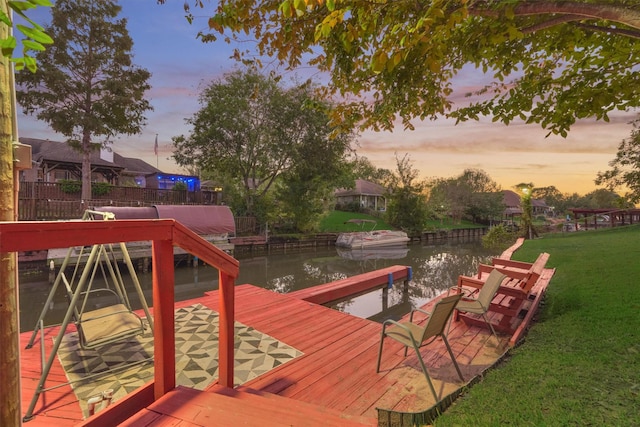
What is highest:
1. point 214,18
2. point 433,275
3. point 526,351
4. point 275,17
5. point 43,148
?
point 43,148

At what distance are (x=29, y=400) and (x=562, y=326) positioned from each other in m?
6.96

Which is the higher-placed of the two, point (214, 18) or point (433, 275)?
point (214, 18)

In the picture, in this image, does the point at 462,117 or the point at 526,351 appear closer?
the point at 526,351

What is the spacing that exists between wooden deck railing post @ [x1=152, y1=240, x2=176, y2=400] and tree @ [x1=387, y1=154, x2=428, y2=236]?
2923cm

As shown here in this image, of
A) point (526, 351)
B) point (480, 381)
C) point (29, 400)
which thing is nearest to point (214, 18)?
point (29, 400)

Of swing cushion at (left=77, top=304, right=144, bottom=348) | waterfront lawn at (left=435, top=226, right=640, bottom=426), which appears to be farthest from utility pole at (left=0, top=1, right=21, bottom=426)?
waterfront lawn at (left=435, top=226, right=640, bottom=426)

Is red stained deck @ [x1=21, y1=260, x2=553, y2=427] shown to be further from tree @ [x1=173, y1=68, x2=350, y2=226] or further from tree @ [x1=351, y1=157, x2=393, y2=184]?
tree @ [x1=351, y1=157, x2=393, y2=184]

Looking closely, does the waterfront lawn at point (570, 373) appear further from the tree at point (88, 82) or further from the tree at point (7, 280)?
the tree at point (88, 82)

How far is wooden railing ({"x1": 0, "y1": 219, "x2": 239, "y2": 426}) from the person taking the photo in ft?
4.17

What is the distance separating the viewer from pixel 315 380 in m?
3.76

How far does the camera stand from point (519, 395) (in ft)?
9.45

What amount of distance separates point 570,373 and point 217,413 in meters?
3.70

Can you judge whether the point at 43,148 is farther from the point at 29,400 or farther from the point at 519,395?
the point at 519,395

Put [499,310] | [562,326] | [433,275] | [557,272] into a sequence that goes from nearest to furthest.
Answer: [562,326], [499,310], [557,272], [433,275]
